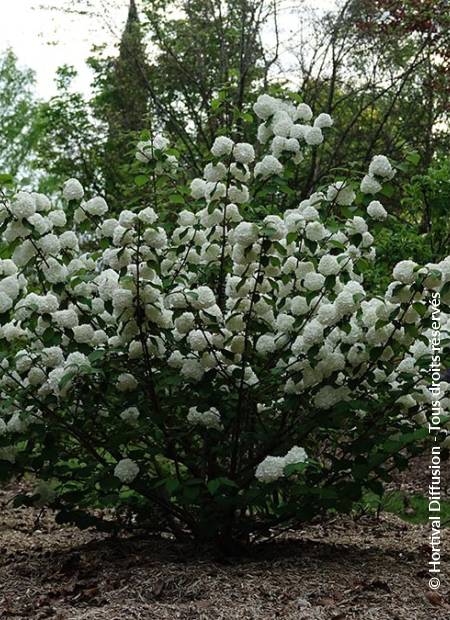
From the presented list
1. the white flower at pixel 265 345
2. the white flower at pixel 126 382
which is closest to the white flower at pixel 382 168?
the white flower at pixel 265 345

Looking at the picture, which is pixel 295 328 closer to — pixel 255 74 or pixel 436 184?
pixel 436 184

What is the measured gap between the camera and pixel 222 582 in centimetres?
339

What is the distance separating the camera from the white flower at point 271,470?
324 centimetres

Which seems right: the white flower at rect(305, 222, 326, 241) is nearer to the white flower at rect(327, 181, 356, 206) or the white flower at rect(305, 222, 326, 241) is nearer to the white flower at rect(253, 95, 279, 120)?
the white flower at rect(327, 181, 356, 206)

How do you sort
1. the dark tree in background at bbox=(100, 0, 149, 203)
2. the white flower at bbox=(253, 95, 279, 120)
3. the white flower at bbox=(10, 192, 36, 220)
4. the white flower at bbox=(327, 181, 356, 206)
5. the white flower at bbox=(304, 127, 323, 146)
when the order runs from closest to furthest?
the white flower at bbox=(10, 192, 36, 220), the white flower at bbox=(327, 181, 356, 206), the white flower at bbox=(304, 127, 323, 146), the white flower at bbox=(253, 95, 279, 120), the dark tree in background at bbox=(100, 0, 149, 203)

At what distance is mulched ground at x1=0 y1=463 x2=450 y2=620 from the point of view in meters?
3.12

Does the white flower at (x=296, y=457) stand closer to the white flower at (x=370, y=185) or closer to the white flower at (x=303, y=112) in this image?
the white flower at (x=370, y=185)

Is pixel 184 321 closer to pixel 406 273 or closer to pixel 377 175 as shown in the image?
pixel 406 273

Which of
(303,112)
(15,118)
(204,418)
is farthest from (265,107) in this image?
(15,118)

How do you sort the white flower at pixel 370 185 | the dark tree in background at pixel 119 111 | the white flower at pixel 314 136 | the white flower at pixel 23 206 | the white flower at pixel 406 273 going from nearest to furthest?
the white flower at pixel 406 273 → the white flower at pixel 23 206 → the white flower at pixel 370 185 → the white flower at pixel 314 136 → the dark tree in background at pixel 119 111

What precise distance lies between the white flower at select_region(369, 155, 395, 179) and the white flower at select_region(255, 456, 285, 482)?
1177 millimetres

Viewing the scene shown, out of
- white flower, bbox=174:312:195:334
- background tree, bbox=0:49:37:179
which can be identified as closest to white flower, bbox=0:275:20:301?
white flower, bbox=174:312:195:334

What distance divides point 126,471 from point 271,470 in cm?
59

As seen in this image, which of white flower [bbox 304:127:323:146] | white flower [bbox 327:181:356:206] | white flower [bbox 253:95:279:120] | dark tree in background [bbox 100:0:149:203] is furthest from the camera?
dark tree in background [bbox 100:0:149:203]
